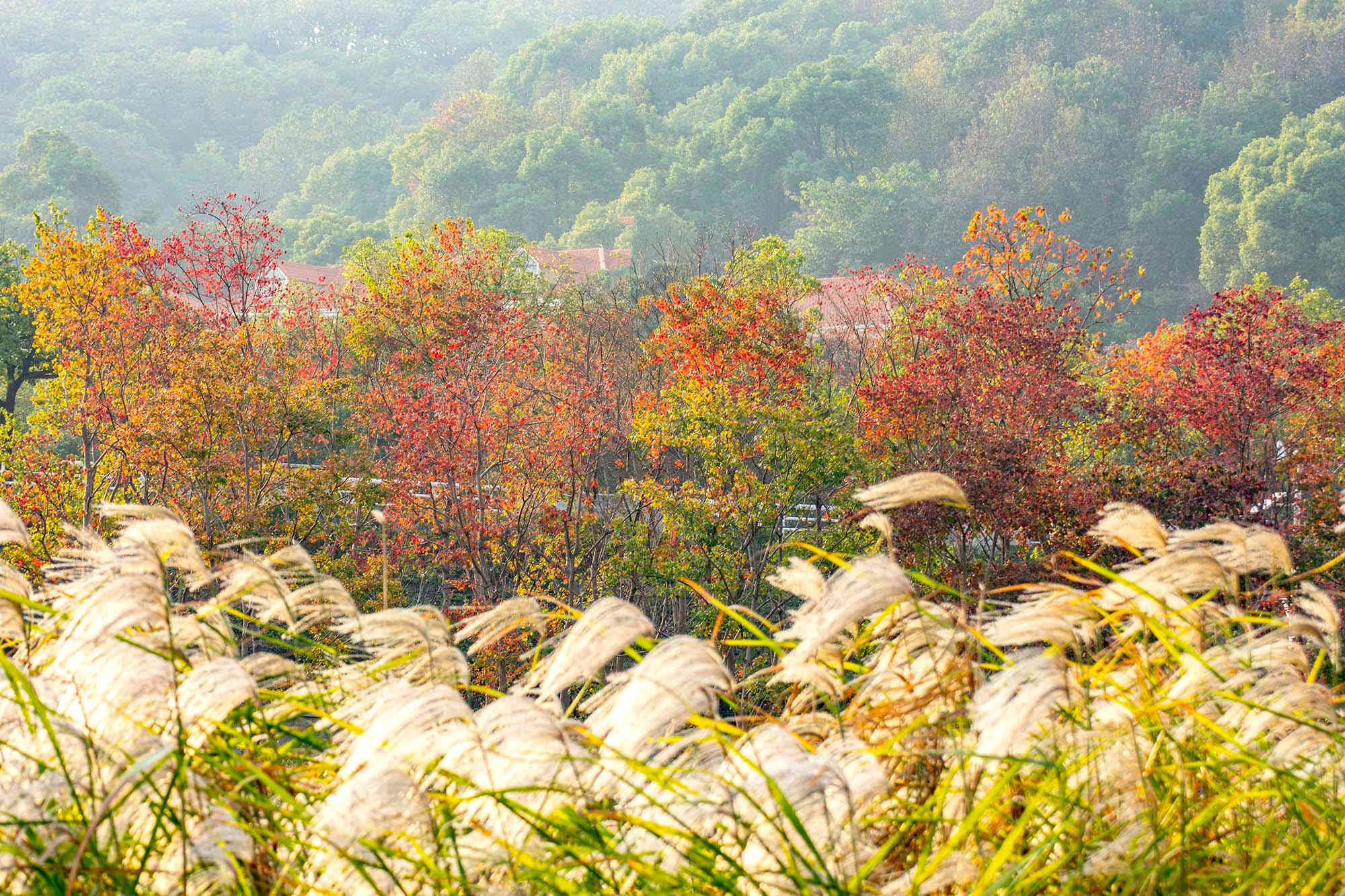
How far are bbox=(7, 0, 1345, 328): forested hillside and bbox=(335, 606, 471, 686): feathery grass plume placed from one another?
36.1 meters

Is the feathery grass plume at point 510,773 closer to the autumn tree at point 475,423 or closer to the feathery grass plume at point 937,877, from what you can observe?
the feathery grass plume at point 937,877

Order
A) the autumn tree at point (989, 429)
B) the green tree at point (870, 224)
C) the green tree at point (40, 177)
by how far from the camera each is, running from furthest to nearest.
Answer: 1. the green tree at point (40, 177)
2. the green tree at point (870, 224)
3. the autumn tree at point (989, 429)

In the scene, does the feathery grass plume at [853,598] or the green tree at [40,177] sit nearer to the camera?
the feathery grass plume at [853,598]

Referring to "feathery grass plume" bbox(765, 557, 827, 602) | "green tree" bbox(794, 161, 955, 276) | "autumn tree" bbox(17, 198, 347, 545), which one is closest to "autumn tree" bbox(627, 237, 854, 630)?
"autumn tree" bbox(17, 198, 347, 545)

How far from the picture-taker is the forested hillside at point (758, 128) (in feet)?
141

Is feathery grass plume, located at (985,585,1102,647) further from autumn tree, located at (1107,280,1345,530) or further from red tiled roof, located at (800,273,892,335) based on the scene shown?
red tiled roof, located at (800,273,892,335)

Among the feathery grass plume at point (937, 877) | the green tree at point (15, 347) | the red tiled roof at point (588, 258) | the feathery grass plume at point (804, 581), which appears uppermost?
the feathery grass plume at point (804, 581)

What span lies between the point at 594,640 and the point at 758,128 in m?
49.4

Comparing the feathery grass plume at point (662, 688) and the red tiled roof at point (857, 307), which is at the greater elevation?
the feathery grass plume at point (662, 688)

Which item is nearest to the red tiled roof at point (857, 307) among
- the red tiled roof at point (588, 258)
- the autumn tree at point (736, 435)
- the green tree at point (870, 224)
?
the autumn tree at point (736, 435)

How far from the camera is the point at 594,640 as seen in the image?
1676 millimetres

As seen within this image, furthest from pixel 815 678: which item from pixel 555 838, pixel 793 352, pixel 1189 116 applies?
pixel 1189 116

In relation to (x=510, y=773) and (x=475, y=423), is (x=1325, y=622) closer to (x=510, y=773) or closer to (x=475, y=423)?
(x=510, y=773)

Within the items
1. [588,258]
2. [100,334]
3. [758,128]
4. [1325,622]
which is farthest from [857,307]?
[758,128]
